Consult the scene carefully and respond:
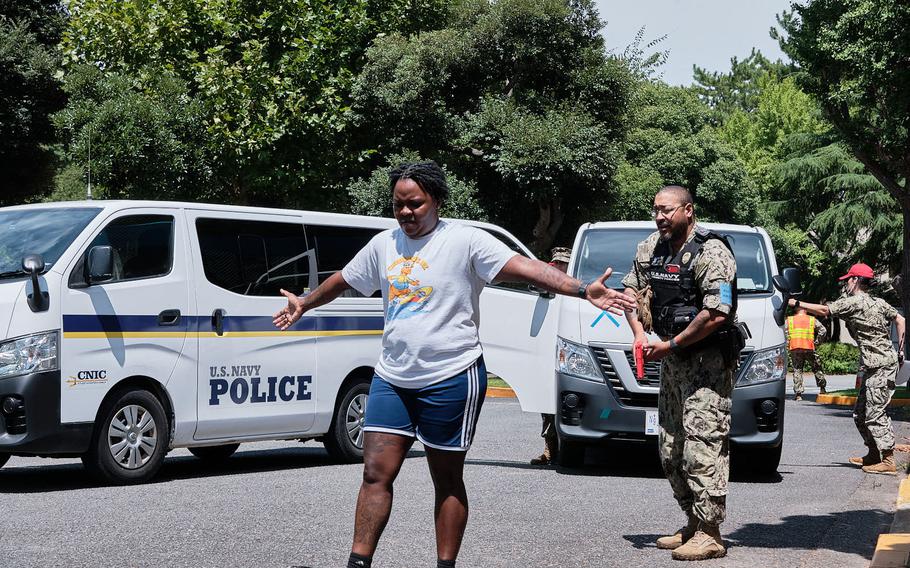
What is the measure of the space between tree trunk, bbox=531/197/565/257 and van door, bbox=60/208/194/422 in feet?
63.7

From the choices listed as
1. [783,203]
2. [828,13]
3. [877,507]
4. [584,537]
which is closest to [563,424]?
[877,507]

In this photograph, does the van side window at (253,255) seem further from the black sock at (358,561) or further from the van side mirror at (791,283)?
the black sock at (358,561)

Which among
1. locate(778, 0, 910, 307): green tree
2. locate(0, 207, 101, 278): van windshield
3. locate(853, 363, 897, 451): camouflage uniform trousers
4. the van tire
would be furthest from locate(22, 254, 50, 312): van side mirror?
locate(778, 0, 910, 307): green tree

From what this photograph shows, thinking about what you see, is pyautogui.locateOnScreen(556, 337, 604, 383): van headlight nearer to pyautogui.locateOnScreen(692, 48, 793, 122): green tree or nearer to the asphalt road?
the asphalt road

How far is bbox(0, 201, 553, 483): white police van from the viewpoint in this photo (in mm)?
9188

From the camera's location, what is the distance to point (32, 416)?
9.03 metres

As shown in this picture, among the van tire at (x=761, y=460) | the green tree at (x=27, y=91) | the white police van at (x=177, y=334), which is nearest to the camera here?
the white police van at (x=177, y=334)

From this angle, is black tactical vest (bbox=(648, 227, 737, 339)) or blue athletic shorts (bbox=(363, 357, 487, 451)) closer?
blue athletic shorts (bbox=(363, 357, 487, 451))

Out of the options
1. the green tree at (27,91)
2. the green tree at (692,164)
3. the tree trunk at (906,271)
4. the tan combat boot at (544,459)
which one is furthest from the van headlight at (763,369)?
the green tree at (692,164)

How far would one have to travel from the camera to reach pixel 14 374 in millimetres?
9016

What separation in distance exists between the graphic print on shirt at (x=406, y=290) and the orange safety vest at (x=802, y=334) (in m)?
21.6

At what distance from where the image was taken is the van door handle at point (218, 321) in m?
10.4

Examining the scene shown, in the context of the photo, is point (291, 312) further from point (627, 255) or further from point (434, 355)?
point (627, 255)

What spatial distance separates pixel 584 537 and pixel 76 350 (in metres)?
4.22
